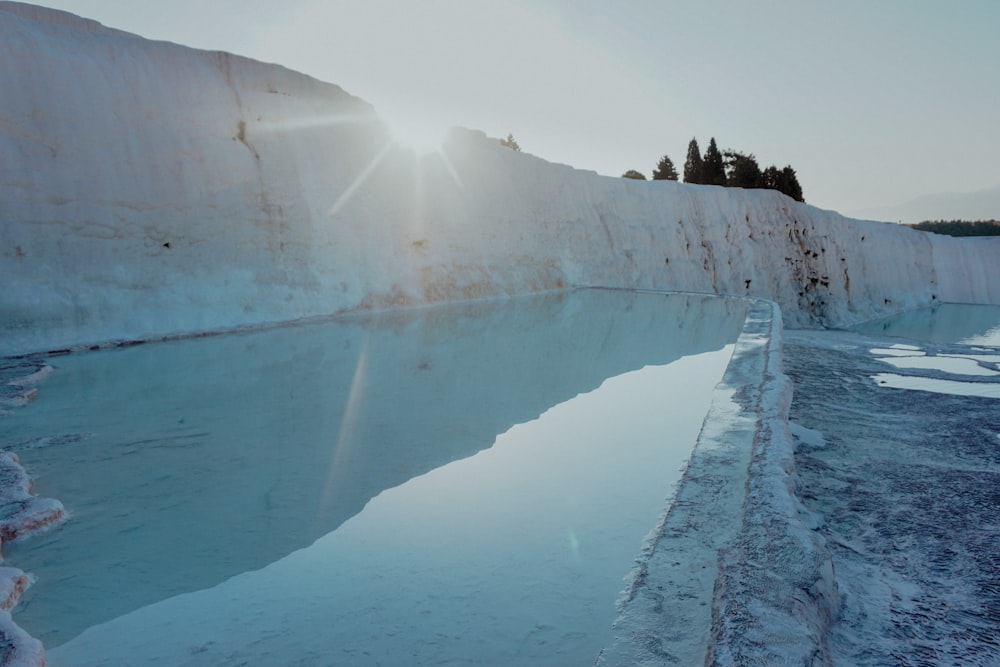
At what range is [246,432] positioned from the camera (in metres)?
3.71

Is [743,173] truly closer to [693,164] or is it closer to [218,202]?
[693,164]

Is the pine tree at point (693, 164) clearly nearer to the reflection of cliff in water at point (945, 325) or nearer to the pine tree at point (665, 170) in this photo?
the pine tree at point (665, 170)

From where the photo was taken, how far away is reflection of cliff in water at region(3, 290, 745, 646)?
215cm

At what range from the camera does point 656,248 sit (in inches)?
843

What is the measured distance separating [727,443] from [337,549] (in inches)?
70.1

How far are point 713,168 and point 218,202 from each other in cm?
3145

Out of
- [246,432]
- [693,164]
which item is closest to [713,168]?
[693,164]

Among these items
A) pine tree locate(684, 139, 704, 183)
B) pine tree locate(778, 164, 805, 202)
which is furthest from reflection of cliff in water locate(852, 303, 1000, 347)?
pine tree locate(684, 139, 704, 183)

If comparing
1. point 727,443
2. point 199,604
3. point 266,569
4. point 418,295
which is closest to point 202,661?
point 199,604

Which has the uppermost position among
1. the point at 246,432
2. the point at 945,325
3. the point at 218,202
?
the point at 218,202

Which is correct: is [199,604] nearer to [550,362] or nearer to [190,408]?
[190,408]

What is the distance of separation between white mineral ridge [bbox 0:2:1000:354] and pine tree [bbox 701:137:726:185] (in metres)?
19.3

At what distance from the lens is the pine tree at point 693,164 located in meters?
35.6

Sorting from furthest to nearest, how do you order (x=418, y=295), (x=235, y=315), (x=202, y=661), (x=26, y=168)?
(x=418, y=295) → (x=235, y=315) → (x=26, y=168) → (x=202, y=661)
